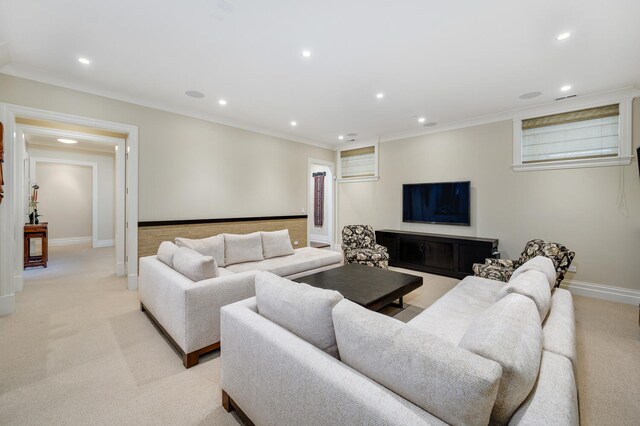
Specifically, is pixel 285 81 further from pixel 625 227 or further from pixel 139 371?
pixel 625 227

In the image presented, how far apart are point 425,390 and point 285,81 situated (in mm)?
3433

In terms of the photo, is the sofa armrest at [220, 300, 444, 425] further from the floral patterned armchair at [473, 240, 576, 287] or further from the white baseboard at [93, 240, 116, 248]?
the white baseboard at [93, 240, 116, 248]

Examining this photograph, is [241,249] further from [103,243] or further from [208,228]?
[103,243]

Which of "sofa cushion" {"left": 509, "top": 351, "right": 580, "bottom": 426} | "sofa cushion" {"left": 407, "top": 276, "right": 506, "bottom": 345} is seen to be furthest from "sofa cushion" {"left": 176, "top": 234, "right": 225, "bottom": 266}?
"sofa cushion" {"left": 509, "top": 351, "right": 580, "bottom": 426}

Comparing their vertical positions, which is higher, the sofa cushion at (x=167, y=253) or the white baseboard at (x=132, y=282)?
the sofa cushion at (x=167, y=253)

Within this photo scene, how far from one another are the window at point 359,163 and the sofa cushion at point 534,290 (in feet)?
15.0

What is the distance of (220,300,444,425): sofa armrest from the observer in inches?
36.0

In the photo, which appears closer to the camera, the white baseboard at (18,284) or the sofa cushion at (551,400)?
the sofa cushion at (551,400)

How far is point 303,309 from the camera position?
1.33 metres

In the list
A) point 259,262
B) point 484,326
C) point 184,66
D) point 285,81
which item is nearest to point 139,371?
point 259,262

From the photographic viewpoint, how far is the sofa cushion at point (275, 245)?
3986 millimetres

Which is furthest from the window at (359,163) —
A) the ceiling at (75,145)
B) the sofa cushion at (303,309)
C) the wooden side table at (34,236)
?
the wooden side table at (34,236)

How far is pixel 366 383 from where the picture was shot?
991 mm

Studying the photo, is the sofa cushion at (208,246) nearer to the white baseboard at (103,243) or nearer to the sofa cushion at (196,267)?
the sofa cushion at (196,267)
